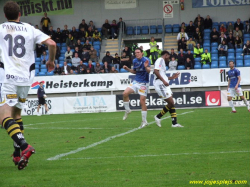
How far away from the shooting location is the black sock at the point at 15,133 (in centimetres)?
593

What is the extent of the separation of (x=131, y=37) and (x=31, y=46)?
28.7 meters

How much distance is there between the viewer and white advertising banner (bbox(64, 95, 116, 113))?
89.8 feet

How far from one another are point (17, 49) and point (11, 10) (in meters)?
0.53

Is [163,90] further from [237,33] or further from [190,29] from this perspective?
[190,29]

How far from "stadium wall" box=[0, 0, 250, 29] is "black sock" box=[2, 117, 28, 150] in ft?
99.6

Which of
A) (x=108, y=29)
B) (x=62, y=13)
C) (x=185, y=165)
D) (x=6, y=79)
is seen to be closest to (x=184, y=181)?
(x=185, y=165)

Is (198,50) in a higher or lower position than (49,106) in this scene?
higher

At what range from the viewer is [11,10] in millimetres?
6180

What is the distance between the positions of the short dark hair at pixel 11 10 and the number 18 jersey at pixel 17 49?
11 cm

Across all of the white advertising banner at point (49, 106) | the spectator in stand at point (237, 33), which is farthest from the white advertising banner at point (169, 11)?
the white advertising banner at point (49, 106)

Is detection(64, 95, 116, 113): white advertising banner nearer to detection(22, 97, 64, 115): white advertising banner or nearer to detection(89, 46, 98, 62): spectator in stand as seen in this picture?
detection(22, 97, 64, 115): white advertising banner

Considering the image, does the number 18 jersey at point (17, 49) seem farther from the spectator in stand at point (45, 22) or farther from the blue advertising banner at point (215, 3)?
the blue advertising banner at point (215, 3)

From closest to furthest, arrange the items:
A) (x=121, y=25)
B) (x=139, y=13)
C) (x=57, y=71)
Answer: (x=57, y=71) < (x=121, y=25) < (x=139, y=13)

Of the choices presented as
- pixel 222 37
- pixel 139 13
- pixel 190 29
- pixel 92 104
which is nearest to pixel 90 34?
pixel 139 13
